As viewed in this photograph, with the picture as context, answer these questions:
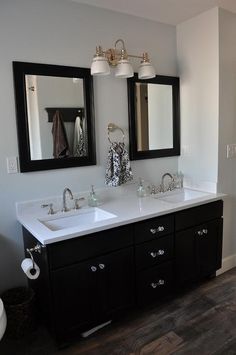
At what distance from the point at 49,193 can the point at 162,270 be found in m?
1.06

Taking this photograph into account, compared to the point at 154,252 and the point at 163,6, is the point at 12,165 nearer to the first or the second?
the point at 154,252

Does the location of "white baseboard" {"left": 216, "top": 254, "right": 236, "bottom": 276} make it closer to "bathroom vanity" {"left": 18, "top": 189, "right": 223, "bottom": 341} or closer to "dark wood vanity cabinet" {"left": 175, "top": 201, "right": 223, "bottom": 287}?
"dark wood vanity cabinet" {"left": 175, "top": 201, "right": 223, "bottom": 287}

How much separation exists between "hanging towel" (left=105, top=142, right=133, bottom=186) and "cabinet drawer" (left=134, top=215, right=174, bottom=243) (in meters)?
0.47

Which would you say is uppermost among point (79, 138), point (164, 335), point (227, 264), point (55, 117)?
point (55, 117)

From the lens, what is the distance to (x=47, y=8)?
2.08 m

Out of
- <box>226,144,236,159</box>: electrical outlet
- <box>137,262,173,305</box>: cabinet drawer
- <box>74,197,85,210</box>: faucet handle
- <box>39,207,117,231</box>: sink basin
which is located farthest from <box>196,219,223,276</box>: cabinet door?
<box>74,197,85,210</box>: faucet handle

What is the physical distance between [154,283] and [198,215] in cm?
67

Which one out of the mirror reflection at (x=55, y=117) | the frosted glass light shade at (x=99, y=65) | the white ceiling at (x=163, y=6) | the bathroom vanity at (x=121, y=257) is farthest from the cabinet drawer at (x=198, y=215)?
the white ceiling at (x=163, y=6)

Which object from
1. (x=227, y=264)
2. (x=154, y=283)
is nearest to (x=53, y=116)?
(x=154, y=283)

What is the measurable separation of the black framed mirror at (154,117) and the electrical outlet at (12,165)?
101 cm

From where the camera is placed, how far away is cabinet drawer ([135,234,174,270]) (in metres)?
2.07

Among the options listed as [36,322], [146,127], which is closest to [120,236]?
[36,322]

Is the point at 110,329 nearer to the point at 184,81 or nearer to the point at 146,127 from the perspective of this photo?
the point at 146,127

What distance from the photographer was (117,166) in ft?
7.86
